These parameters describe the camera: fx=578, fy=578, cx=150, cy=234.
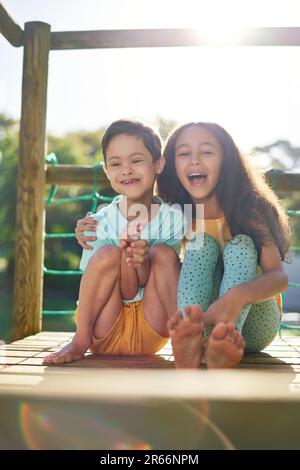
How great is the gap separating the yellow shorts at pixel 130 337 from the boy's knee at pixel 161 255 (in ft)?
0.45

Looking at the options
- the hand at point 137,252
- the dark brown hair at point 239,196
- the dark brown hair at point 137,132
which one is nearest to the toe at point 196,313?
the hand at point 137,252

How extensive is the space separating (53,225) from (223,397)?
16568 mm

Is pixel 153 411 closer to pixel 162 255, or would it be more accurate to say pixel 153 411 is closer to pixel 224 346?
pixel 224 346

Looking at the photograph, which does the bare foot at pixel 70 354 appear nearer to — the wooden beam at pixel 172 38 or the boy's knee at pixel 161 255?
the boy's knee at pixel 161 255

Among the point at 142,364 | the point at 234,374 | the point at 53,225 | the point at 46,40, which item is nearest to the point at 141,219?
the point at 142,364

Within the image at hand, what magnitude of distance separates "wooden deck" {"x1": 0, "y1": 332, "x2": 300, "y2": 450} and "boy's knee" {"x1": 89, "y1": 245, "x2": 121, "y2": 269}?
660 millimetres

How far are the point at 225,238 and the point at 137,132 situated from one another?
38 cm

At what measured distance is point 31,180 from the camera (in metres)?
2.05

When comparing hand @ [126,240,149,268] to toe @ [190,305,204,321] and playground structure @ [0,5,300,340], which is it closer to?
toe @ [190,305,204,321]

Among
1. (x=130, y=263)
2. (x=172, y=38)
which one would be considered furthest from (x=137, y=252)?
(x=172, y=38)

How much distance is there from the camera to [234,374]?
46cm

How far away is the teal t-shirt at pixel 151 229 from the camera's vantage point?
60.2 inches

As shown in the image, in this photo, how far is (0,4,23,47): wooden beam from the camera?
73.9 inches

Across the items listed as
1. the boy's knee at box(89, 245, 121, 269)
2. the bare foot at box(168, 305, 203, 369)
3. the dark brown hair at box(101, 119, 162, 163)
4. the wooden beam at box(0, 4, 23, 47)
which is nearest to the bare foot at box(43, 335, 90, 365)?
the boy's knee at box(89, 245, 121, 269)
